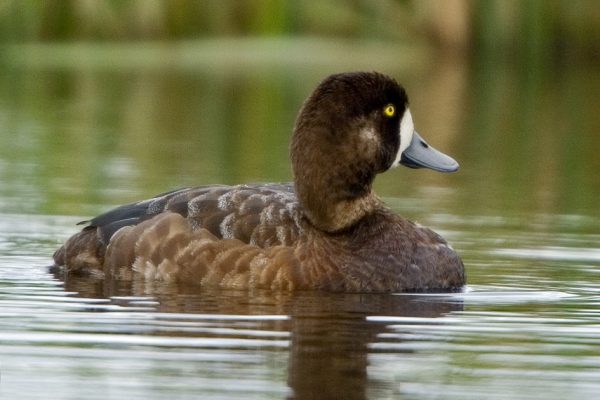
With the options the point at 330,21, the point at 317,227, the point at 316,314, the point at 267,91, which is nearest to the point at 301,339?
the point at 316,314

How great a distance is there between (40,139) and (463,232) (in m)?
6.43

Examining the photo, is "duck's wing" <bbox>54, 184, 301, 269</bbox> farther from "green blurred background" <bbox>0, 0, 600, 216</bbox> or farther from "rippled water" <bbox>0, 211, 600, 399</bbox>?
"green blurred background" <bbox>0, 0, 600, 216</bbox>

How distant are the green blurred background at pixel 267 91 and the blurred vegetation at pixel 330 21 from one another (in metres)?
0.04

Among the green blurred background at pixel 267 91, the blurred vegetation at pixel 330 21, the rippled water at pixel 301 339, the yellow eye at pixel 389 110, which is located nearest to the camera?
the rippled water at pixel 301 339

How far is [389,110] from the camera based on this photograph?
815 cm

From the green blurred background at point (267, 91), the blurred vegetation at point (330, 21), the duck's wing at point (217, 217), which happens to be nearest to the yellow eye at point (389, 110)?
the duck's wing at point (217, 217)

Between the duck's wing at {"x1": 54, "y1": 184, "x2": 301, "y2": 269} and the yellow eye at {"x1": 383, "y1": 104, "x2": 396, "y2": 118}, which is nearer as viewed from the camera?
the duck's wing at {"x1": 54, "y1": 184, "x2": 301, "y2": 269}

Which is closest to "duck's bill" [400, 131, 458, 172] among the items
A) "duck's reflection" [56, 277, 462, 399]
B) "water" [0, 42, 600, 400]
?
"water" [0, 42, 600, 400]

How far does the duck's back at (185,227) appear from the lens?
7895 millimetres

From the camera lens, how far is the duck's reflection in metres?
5.53

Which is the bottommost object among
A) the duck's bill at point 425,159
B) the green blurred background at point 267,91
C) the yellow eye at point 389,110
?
the green blurred background at point 267,91

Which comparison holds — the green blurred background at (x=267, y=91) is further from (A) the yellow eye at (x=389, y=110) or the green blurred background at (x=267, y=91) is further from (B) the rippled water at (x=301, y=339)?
(B) the rippled water at (x=301, y=339)

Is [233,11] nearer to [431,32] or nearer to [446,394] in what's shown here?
[431,32]

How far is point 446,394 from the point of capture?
536 cm
